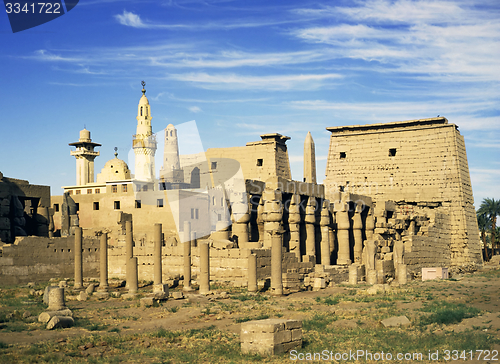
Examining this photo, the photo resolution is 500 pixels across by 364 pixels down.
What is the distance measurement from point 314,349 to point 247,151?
3302 centimetres

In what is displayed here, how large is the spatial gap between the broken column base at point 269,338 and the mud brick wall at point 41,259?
19152mm

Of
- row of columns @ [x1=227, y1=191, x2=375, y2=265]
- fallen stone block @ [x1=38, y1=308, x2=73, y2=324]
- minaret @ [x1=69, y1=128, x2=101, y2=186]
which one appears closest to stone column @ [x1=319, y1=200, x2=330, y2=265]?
row of columns @ [x1=227, y1=191, x2=375, y2=265]

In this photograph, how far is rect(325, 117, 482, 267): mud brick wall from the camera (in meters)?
41.5

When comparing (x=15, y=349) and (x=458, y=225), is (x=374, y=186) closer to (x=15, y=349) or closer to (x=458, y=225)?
(x=458, y=225)

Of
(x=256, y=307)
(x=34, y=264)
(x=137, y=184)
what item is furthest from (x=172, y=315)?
(x=137, y=184)

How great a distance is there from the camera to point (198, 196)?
39031 mm

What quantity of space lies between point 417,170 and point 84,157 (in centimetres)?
4227

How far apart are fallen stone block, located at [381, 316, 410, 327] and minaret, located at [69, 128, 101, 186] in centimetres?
5899

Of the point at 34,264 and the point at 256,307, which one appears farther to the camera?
the point at 34,264

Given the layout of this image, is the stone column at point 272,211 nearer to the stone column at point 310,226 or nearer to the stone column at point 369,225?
the stone column at point 310,226

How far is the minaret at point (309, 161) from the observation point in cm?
3988

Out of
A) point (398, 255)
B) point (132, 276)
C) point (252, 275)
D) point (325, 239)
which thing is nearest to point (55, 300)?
point (132, 276)

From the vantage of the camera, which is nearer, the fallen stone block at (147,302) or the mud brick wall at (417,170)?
the fallen stone block at (147,302)

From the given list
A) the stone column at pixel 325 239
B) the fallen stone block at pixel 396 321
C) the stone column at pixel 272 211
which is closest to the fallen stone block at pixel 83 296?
the stone column at pixel 272 211
